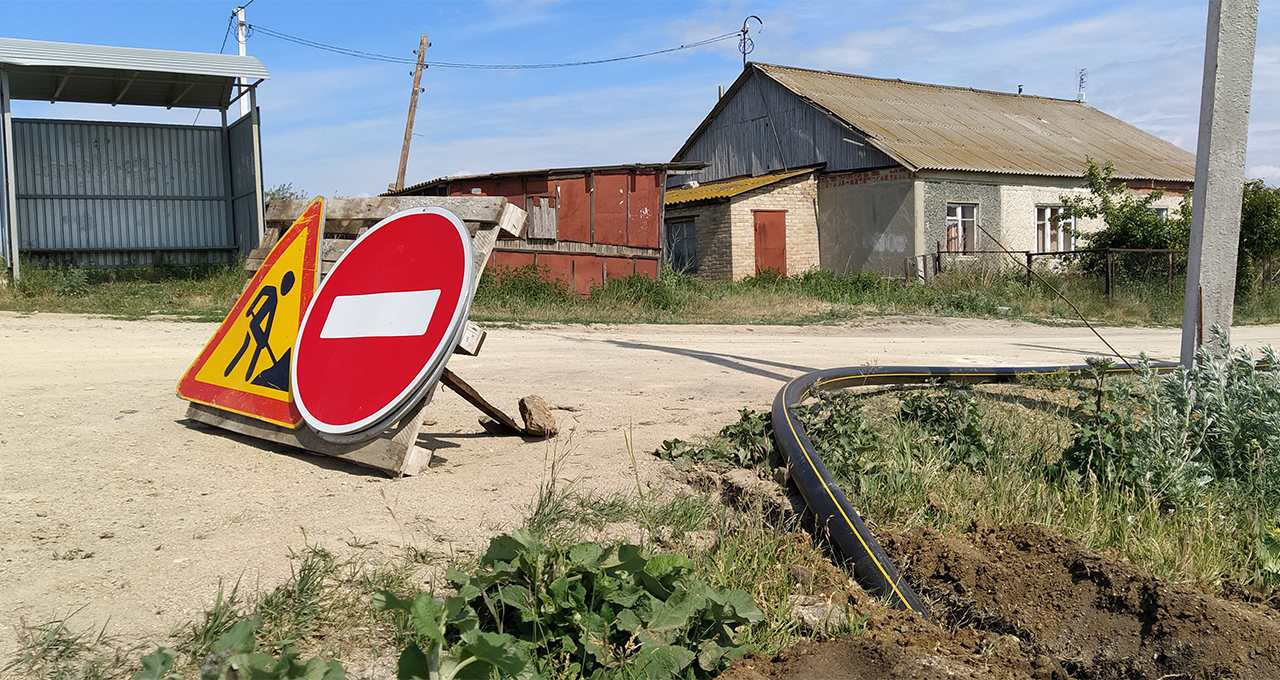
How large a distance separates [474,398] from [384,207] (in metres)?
1.10

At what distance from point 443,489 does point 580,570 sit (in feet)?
4.53

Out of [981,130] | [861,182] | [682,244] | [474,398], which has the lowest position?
[474,398]

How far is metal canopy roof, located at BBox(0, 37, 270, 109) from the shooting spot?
14.6 m

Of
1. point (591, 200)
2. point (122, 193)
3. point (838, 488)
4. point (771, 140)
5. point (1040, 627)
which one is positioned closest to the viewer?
point (1040, 627)

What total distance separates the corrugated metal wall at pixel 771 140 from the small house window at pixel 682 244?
13.7 ft

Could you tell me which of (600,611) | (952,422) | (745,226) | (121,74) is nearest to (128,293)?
(121,74)

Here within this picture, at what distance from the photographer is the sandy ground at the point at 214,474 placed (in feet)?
8.95

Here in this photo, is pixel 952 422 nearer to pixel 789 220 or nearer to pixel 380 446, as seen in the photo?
pixel 380 446

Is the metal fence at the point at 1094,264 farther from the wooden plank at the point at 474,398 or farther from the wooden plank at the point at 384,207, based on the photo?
the wooden plank at the point at 384,207

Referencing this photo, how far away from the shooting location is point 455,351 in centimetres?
398

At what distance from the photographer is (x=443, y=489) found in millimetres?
3785

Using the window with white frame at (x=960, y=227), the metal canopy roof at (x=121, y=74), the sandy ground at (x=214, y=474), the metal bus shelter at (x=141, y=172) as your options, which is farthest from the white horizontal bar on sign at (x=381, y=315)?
the window with white frame at (x=960, y=227)

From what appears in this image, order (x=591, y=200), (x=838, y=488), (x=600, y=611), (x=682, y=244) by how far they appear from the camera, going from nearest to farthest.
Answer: (x=600, y=611), (x=838, y=488), (x=591, y=200), (x=682, y=244)

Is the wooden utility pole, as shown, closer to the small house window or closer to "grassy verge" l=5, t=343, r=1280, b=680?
the small house window
